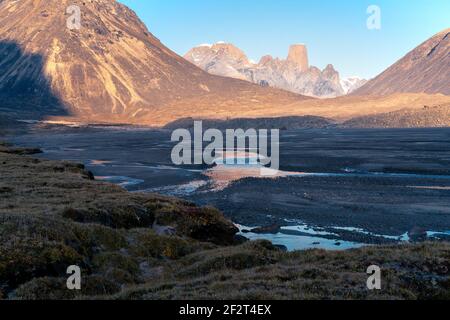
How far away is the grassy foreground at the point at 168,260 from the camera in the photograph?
15672 mm

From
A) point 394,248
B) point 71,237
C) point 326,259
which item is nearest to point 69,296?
point 71,237

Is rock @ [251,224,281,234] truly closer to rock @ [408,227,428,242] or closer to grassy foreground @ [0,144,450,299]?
grassy foreground @ [0,144,450,299]

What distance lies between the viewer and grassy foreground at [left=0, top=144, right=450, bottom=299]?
15672mm

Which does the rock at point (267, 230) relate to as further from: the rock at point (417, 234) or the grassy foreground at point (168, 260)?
the rock at point (417, 234)

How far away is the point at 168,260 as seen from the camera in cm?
2409

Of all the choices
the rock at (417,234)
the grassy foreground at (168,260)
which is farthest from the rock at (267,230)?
the rock at (417,234)

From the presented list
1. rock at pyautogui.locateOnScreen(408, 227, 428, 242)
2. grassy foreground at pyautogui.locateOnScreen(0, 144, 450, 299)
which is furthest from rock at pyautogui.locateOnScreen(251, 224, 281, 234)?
rock at pyautogui.locateOnScreen(408, 227, 428, 242)

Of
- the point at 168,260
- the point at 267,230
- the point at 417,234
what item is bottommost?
the point at 267,230

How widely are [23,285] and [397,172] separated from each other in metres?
58.7

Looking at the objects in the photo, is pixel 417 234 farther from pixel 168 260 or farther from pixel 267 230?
pixel 168 260

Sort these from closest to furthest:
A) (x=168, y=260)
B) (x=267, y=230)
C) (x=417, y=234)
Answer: (x=168, y=260) < (x=417, y=234) < (x=267, y=230)

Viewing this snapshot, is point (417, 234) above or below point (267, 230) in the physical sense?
above

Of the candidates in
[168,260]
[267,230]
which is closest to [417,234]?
[267,230]
